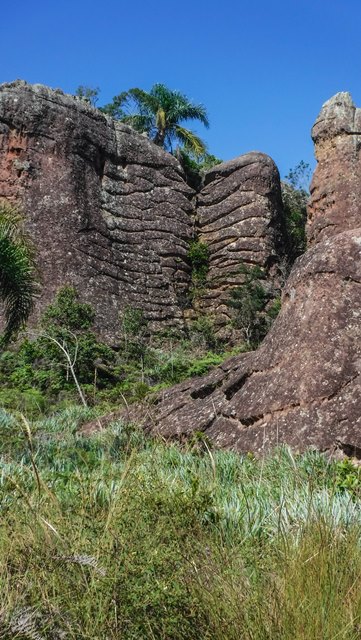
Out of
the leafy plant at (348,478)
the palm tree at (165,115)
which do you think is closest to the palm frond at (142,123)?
the palm tree at (165,115)

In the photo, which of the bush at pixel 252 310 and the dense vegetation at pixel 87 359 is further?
the bush at pixel 252 310

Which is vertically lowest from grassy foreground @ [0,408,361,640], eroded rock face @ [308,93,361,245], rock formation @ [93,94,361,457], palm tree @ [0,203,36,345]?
grassy foreground @ [0,408,361,640]

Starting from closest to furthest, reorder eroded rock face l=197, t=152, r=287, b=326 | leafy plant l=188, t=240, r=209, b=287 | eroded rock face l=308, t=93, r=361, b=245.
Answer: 1. eroded rock face l=308, t=93, r=361, b=245
2. eroded rock face l=197, t=152, r=287, b=326
3. leafy plant l=188, t=240, r=209, b=287

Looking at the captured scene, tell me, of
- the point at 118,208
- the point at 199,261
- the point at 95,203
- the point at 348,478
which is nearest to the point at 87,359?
the point at 95,203

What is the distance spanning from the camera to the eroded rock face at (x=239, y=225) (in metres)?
25.1

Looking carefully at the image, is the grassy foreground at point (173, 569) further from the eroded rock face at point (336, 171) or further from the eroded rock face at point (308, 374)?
the eroded rock face at point (336, 171)

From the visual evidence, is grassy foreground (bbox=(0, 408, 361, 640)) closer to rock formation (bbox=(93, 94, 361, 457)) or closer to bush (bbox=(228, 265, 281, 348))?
rock formation (bbox=(93, 94, 361, 457))

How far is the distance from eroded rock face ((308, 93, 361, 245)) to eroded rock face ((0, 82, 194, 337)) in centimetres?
599

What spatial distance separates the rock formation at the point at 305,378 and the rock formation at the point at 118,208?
1387cm

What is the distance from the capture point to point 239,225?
25734 millimetres

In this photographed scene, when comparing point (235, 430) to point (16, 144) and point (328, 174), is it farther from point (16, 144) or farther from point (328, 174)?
point (16, 144)

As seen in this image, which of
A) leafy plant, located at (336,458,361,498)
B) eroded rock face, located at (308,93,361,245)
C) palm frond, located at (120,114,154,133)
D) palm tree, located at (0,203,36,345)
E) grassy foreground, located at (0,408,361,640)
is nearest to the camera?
grassy foreground, located at (0,408,361,640)

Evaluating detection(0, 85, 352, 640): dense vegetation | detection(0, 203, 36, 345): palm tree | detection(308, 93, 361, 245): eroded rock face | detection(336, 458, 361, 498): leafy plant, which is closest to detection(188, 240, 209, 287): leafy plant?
detection(308, 93, 361, 245): eroded rock face

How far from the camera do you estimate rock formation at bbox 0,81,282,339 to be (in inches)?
896
